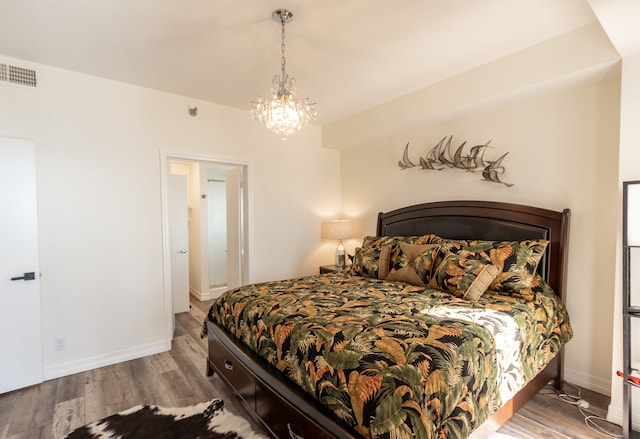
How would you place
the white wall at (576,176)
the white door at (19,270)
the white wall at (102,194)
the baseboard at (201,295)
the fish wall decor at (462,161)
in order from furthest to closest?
the baseboard at (201,295), the fish wall decor at (462,161), the white wall at (102,194), the white door at (19,270), the white wall at (576,176)

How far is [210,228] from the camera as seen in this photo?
5559mm

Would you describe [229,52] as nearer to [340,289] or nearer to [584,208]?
[340,289]

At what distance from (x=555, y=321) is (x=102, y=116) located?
4.30 metres

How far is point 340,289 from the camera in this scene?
8.89 ft

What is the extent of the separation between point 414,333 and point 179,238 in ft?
12.4

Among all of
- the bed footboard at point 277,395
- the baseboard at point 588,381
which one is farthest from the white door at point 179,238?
the baseboard at point 588,381

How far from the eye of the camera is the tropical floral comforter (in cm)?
133

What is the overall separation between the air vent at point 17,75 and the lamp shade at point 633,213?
4.55 m

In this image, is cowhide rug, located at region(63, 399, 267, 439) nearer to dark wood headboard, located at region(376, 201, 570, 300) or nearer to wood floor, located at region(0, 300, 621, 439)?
wood floor, located at region(0, 300, 621, 439)

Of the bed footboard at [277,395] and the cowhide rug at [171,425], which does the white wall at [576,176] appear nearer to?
the bed footboard at [277,395]

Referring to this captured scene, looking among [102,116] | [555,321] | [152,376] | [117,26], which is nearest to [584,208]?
[555,321]

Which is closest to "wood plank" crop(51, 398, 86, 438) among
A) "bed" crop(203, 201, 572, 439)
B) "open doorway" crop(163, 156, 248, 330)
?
"bed" crop(203, 201, 572, 439)

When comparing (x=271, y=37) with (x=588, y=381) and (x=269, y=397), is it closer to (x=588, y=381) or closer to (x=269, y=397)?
(x=269, y=397)

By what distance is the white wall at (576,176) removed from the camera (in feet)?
8.09
